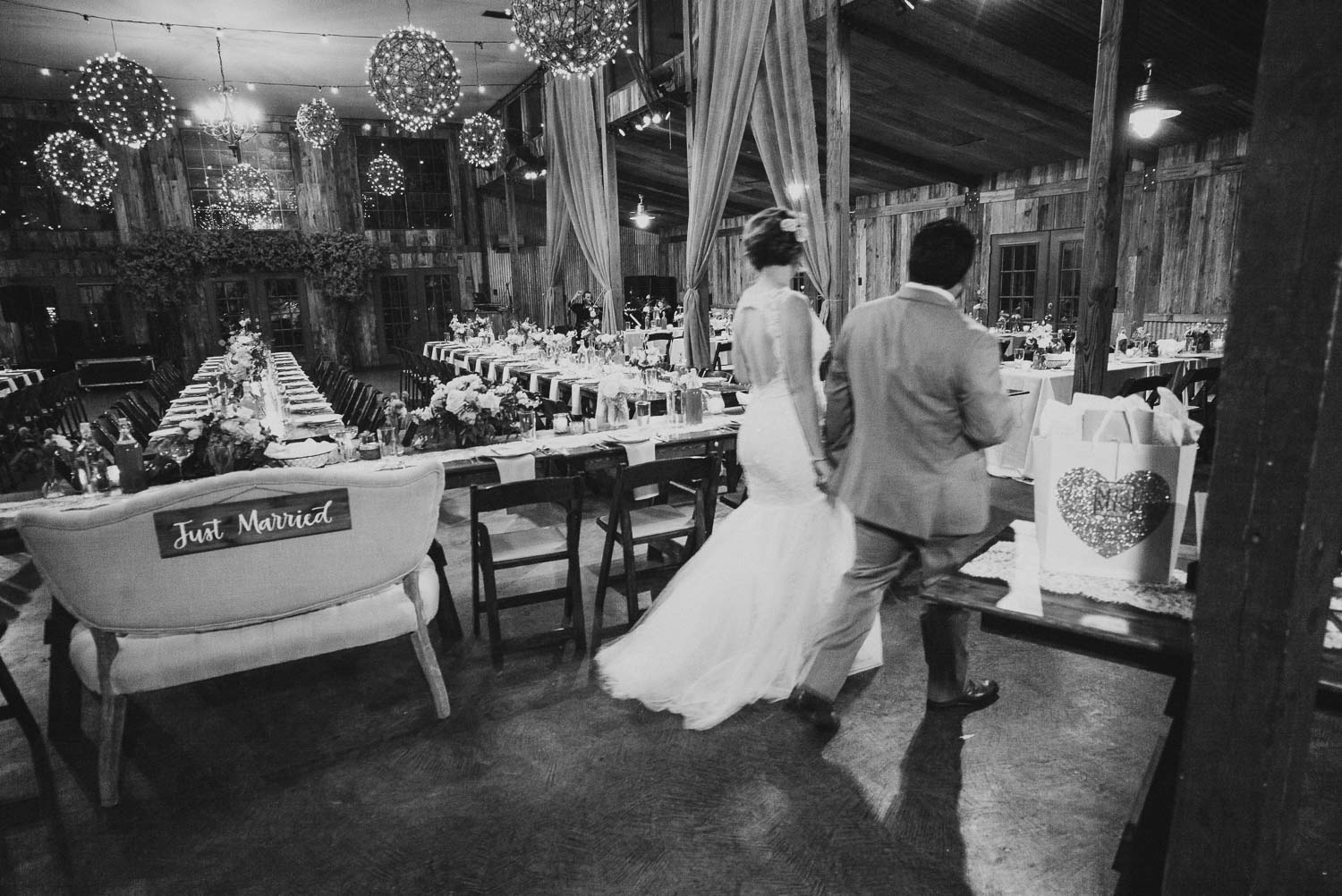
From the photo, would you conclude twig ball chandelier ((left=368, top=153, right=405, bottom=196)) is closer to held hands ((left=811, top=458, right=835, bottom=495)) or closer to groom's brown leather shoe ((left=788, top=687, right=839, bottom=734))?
held hands ((left=811, top=458, right=835, bottom=495))

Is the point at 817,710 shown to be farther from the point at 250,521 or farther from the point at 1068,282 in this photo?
the point at 1068,282

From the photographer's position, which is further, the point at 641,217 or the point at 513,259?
the point at 513,259

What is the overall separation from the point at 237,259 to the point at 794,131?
13055 mm

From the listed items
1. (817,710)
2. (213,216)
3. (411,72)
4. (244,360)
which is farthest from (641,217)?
(817,710)

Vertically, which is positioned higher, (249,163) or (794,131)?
(249,163)

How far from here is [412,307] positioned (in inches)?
663

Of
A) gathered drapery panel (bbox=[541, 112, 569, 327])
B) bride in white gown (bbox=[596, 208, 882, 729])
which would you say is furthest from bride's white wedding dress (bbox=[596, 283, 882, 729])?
gathered drapery panel (bbox=[541, 112, 569, 327])

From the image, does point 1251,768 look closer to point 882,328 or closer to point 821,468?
point 882,328

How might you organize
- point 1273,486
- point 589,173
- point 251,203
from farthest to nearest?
1. point 251,203
2. point 589,173
3. point 1273,486

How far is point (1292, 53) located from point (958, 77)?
24.2ft

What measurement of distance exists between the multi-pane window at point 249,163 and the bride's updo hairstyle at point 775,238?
48.6 feet

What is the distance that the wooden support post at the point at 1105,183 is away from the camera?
14.8ft

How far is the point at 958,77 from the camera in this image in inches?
297

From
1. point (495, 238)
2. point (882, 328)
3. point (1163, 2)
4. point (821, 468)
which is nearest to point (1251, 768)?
point (882, 328)
